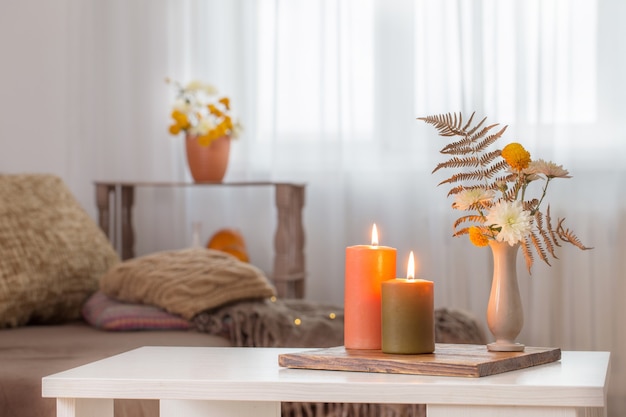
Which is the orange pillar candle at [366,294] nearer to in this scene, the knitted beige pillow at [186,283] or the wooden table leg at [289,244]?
the knitted beige pillow at [186,283]

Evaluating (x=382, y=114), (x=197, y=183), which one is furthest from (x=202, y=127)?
(x=382, y=114)

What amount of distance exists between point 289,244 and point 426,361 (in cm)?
191

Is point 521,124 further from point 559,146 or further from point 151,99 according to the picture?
point 151,99

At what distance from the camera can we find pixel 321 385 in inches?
43.9

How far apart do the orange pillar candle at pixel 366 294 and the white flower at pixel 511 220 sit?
0.47 ft

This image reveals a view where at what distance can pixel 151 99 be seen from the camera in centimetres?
344

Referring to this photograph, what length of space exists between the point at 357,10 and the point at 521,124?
2.09ft

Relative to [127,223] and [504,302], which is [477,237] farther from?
[127,223]

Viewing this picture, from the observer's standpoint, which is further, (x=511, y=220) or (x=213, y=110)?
(x=213, y=110)

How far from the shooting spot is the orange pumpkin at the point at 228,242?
3.18 meters

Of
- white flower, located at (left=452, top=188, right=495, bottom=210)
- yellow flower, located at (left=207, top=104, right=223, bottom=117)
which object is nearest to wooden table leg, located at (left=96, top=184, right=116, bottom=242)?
yellow flower, located at (left=207, top=104, right=223, bottom=117)

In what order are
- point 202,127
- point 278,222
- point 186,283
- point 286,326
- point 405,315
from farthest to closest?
point 202,127, point 278,222, point 186,283, point 286,326, point 405,315

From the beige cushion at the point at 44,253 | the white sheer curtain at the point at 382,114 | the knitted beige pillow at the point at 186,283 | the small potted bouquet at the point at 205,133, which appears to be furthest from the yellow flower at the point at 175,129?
the knitted beige pillow at the point at 186,283

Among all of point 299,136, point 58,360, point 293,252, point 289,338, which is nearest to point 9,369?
point 58,360
